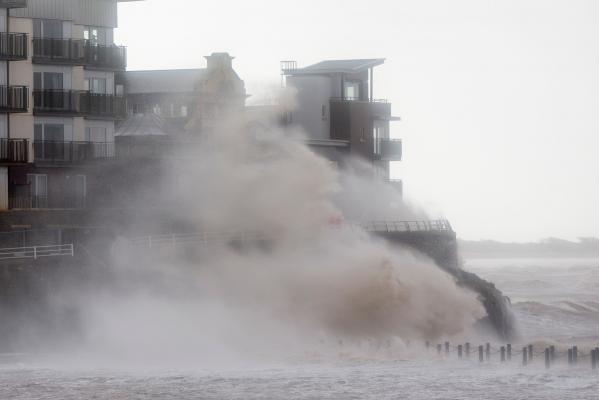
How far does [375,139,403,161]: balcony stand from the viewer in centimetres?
9806

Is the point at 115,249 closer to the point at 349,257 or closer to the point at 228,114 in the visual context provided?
the point at 349,257

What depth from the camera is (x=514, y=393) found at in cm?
5072

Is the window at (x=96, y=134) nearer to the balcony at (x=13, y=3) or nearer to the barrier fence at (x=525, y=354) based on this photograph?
the balcony at (x=13, y=3)

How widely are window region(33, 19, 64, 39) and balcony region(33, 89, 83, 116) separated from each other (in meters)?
2.47

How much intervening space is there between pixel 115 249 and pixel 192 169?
14839 millimetres

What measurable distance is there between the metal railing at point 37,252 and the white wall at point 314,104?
34.6m

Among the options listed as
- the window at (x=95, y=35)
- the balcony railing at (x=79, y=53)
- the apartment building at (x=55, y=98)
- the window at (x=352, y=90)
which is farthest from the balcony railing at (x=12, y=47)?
the window at (x=352, y=90)

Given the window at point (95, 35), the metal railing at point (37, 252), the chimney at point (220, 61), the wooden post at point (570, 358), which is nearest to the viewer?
the wooden post at point (570, 358)

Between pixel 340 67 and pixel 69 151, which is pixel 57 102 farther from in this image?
pixel 340 67

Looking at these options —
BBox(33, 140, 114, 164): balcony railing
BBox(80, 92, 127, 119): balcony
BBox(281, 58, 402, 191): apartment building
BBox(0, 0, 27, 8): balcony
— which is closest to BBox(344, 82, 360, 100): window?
BBox(281, 58, 402, 191): apartment building

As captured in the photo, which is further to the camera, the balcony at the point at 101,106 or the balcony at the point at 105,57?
the balcony at the point at 105,57

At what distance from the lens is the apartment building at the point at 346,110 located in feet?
322

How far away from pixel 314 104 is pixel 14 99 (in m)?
26.7

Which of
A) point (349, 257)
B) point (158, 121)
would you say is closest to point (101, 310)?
point (349, 257)
